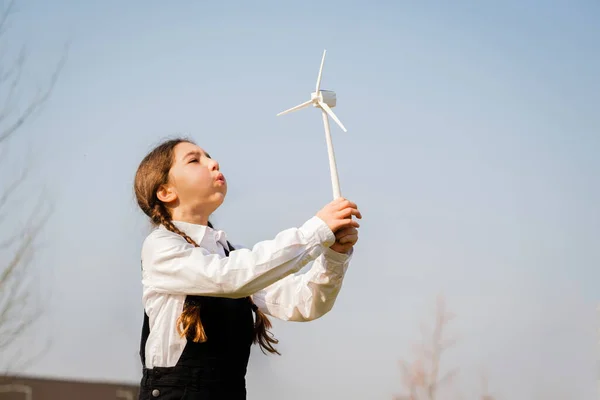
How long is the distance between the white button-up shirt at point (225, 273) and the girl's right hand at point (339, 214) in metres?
0.03

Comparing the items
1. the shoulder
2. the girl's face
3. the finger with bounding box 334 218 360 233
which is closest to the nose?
the girl's face

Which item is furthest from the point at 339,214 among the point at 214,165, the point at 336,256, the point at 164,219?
the point at 164,219

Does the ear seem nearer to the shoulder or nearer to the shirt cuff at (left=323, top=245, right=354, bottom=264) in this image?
the shoulder

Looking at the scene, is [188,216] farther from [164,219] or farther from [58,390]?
[58,390]

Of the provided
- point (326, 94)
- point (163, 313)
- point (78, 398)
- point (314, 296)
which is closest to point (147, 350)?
point (163, 313)

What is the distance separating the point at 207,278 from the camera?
2.77 metres

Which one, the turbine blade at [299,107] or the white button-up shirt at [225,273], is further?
the turbine blade at [299,107]

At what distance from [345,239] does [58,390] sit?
4.78 meters

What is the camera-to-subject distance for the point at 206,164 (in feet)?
10.4

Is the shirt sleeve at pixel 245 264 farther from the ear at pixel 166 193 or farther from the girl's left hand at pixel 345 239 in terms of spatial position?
the ear at pixel 166 193

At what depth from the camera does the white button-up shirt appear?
9.02 ft

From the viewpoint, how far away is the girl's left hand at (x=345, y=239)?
2.88m

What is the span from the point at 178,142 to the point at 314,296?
2.75 feet

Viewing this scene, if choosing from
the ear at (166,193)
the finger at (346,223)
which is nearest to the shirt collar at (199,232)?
the ear at (166,193)
